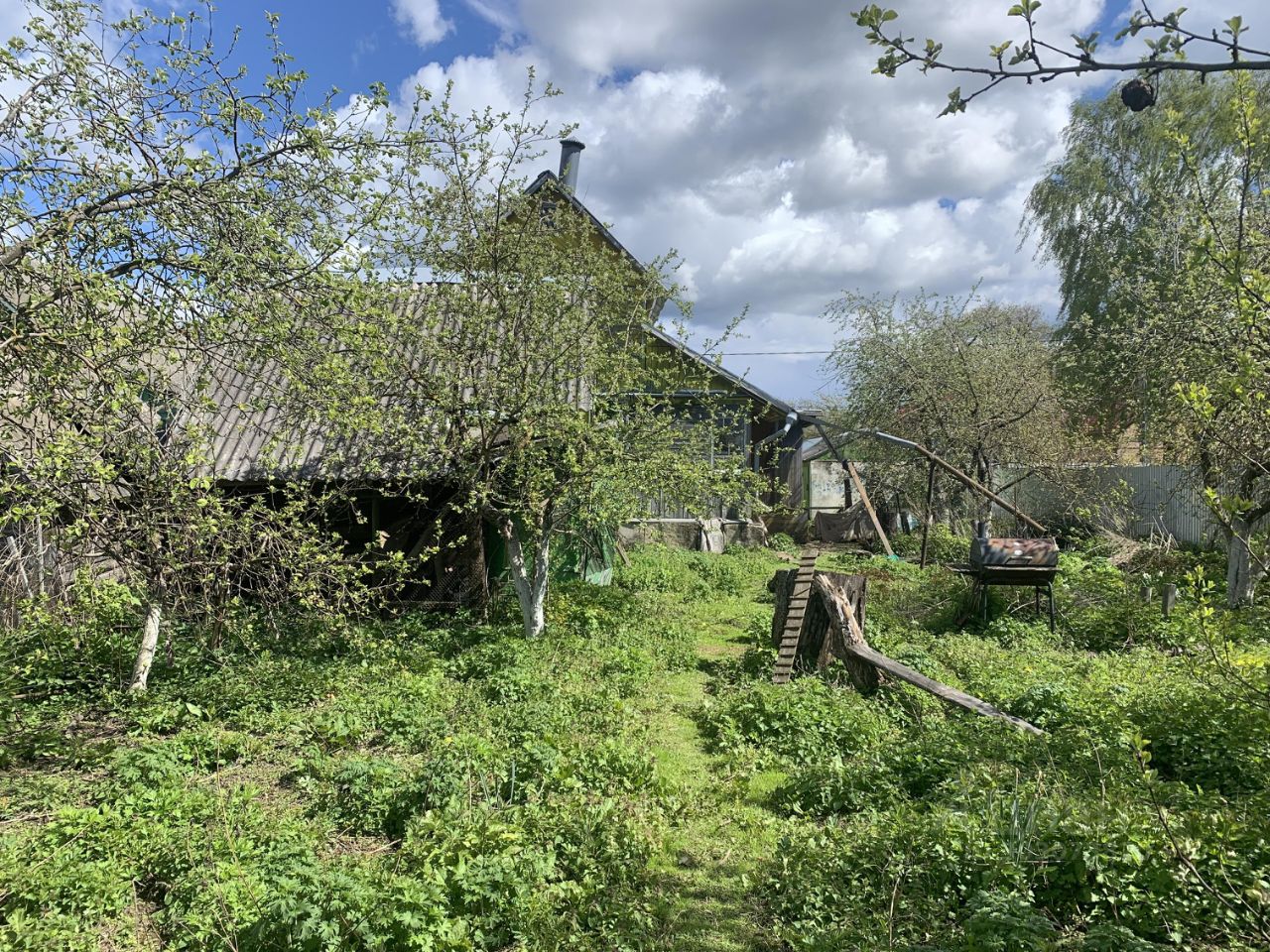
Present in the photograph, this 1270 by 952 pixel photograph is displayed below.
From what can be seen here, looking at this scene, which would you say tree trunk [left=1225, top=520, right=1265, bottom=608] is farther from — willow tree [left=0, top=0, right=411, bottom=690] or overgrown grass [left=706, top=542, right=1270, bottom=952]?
willow tree [left=0, top=0, right=411, bottom=690]

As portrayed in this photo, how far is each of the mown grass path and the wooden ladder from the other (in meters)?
1.18

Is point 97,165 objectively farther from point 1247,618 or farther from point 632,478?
point 1247,618

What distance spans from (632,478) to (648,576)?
4201mm

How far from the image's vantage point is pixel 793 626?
27.5 ft

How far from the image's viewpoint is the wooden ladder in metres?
7.89

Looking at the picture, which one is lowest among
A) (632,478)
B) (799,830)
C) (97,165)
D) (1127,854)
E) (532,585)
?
(799,830)

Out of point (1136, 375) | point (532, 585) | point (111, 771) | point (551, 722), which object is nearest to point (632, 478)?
point (532, 585)

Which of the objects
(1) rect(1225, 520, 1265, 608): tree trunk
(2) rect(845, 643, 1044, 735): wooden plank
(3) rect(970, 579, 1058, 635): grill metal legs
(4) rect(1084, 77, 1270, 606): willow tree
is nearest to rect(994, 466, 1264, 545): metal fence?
(4) rect(1084, 77, 1270, 606): willow tree

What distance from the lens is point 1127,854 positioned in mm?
3422

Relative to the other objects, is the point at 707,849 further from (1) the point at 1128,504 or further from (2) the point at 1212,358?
(1) the point at 1128,504

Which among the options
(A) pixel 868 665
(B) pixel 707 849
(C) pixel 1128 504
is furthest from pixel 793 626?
(C) pixel 1128 504

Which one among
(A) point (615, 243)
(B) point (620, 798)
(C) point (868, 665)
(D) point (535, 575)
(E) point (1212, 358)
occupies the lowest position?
(B) point (620, 798)

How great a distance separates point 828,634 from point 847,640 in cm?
25

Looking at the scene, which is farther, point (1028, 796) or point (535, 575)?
point (535, 575)
